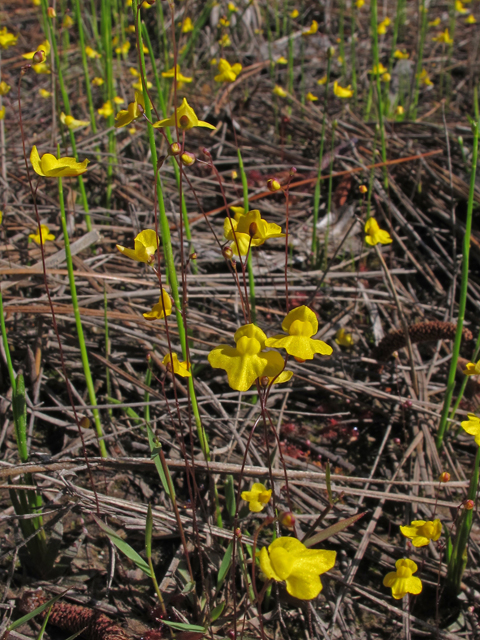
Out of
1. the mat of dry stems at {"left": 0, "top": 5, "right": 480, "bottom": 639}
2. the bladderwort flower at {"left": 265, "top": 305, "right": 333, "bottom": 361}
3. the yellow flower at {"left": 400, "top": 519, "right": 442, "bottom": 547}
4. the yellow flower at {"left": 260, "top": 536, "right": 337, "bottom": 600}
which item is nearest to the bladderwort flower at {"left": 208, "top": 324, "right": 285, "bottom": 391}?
the bladderwort flower at {"left": 265, "top": 305, "right": 333, "bottom": 361}

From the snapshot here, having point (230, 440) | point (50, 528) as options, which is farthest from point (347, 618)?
point (50, 528)

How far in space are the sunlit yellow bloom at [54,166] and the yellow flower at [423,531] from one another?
3.91 ft

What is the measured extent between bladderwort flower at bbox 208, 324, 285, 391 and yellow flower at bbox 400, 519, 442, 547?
667 mm

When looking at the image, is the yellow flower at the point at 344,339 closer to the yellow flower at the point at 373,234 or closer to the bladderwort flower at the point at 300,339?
the yellow flower at the point at 373,234

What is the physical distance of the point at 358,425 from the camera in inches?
74.5

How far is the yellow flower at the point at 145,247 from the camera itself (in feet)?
3.69

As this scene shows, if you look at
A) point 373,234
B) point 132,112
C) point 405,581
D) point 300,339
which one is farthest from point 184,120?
point 405,581

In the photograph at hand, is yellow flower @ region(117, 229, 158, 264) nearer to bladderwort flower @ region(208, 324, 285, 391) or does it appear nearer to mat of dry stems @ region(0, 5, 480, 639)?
bladderwort flower @ region(208, 324, 285, 391)

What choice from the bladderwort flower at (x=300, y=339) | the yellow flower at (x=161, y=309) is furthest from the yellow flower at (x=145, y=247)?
the bladderwort flower at (x=300, y=339)

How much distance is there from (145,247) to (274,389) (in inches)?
38.6

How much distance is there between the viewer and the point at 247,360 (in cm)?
96

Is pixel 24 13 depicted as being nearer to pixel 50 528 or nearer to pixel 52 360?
pixel 52 360

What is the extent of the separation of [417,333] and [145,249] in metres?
1.21

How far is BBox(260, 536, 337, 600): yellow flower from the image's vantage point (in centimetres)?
80
